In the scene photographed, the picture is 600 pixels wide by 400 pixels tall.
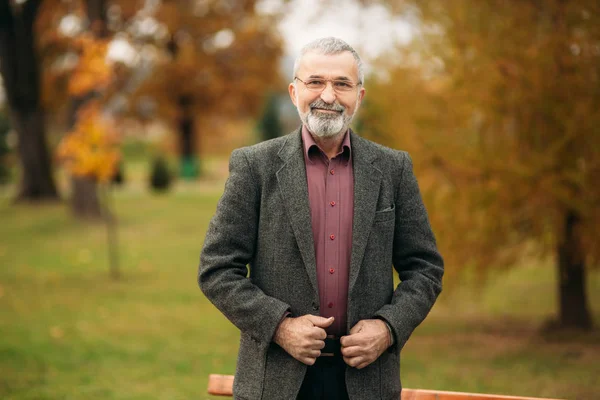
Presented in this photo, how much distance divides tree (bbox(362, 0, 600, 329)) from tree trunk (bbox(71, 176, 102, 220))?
1285 cm

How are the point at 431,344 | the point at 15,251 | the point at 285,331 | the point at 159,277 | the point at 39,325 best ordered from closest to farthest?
the point at 285,331 < the point at 431,344 < the point at 39,325 < the point at 159,277 < the point at 15,251

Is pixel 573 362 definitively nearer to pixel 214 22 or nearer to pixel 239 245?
pixel 239 245

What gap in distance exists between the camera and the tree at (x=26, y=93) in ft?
66.8

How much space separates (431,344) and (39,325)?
4937 mm

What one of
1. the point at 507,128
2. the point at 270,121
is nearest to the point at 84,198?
the point at 507,128

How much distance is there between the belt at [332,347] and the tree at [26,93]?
20433mm

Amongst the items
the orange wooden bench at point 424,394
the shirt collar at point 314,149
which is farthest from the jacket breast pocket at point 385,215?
the orange wooden bench at point 424,394

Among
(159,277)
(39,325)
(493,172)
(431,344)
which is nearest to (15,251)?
(159,277)

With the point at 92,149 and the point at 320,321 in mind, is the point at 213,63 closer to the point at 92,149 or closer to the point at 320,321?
the point at 92,149

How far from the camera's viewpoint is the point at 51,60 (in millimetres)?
26359

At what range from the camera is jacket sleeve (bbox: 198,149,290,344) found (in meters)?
2.23

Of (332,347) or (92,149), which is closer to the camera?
(332,347)

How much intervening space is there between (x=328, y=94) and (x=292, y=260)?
0.57m

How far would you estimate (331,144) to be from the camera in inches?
95.7
